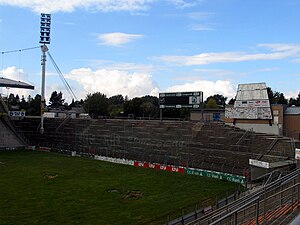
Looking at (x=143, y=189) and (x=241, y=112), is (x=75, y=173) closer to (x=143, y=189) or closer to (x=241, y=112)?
(x=143, y=189)

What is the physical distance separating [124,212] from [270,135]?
2315 centimetres

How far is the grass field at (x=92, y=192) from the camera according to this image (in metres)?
23.1

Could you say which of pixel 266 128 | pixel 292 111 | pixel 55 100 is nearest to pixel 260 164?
pixel 266 128

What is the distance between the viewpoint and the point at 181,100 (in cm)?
5078

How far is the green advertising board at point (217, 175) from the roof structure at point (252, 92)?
1155 centimetres

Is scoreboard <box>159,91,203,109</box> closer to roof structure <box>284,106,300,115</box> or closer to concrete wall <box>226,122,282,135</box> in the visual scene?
concrete wall <box>226,122,282,135</box>

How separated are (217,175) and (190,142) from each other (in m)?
9.47

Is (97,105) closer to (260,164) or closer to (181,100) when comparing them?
(181,100)

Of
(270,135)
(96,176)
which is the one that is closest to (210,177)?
(270,135)

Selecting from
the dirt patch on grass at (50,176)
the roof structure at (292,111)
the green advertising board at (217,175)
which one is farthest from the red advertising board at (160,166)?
the roof structure at (292,111)

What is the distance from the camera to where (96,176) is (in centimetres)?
3731

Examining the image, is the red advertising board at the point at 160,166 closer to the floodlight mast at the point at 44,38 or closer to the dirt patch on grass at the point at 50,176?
the dirt patch on grass at the point at 50,176

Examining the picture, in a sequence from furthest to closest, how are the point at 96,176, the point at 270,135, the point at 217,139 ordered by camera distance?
the point at 217,139 → the point at 270,135 → the point at 96,176

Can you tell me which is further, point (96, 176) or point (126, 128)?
Answer: point (126, 128)
